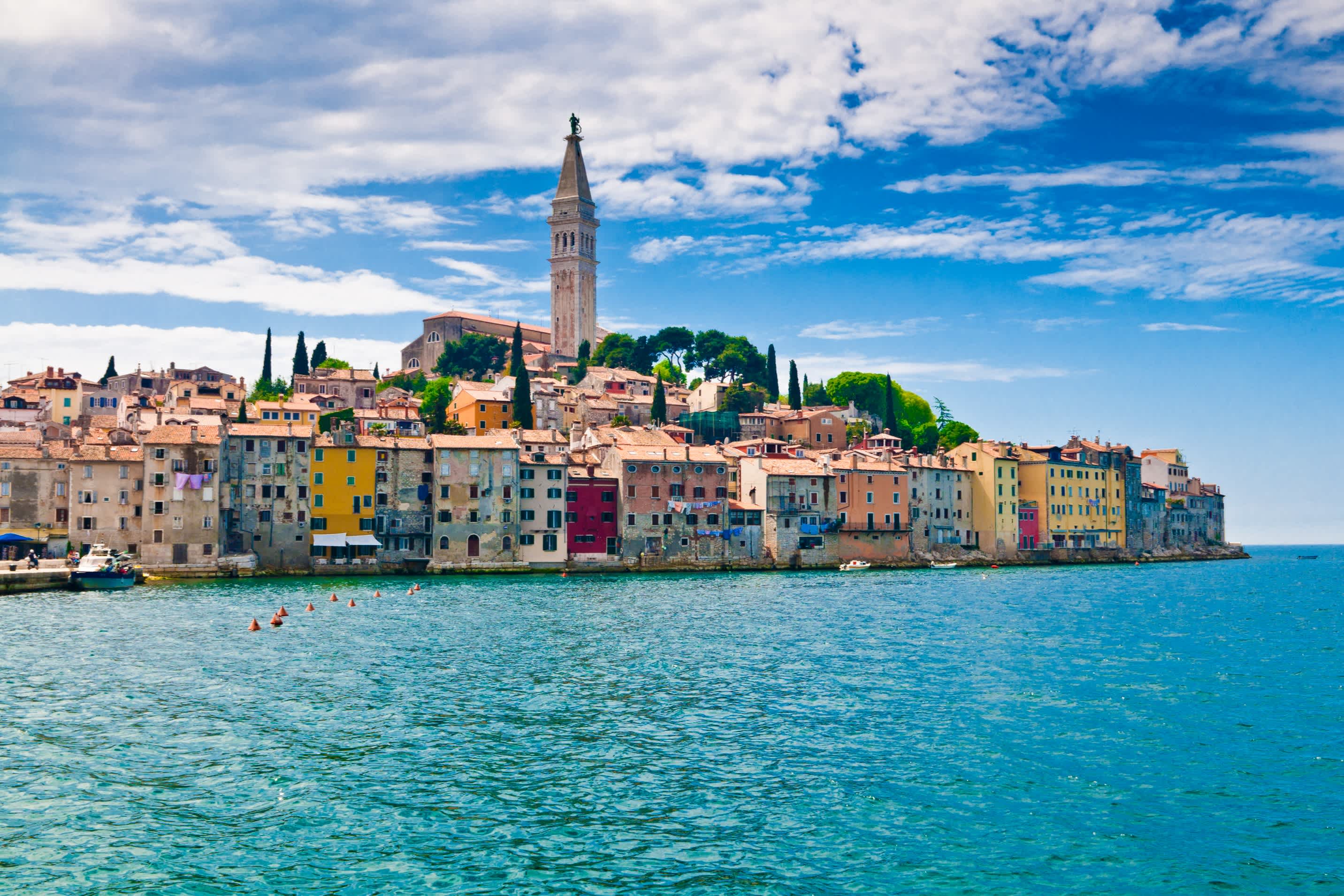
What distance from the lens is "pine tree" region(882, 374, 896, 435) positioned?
105250 mm

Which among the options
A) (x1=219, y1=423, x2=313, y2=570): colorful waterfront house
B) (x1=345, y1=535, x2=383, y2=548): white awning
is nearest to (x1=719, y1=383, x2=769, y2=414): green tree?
(x1=345, y1=535, x2=383, y2=548): white awning

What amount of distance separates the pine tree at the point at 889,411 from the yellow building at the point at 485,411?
39366 mm

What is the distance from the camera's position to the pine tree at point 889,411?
10525cm

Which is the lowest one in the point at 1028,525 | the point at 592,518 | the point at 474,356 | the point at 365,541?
the point at 365,541

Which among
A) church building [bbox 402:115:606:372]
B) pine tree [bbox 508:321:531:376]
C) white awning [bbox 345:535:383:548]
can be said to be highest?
church building [bbox 402:115:606:372]

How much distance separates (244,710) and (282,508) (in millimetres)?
46400

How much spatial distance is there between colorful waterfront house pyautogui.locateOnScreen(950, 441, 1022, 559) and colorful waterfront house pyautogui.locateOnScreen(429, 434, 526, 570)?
141ft

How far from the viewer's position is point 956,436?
4318 inches

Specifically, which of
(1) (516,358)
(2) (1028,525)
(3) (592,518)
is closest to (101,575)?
(3) (592,518)

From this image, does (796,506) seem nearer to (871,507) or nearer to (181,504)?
(871,507)

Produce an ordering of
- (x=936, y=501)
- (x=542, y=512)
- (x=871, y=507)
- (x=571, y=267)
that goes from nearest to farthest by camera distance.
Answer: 1. (x=542, y=512)
2. (x=871, y=507)
3. (x=936, y=501)
4. (x=571, y=267)

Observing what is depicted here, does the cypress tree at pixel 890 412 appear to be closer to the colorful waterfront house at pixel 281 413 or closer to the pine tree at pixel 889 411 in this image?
the pine tree at pixel 889 411

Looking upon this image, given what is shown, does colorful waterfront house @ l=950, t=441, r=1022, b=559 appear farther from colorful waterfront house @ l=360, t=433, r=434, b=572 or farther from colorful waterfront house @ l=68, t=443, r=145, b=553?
colorful waterfront house @ l=68, t=443, r=145, b=553

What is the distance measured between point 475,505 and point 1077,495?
58699 mm
